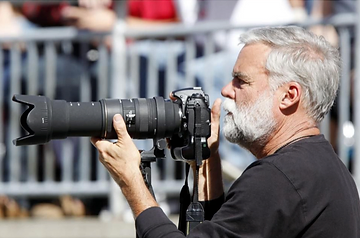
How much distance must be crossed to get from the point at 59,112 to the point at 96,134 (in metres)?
0.15

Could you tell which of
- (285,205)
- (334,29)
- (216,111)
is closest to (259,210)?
(285,205)

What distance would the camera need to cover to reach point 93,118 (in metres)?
2.81

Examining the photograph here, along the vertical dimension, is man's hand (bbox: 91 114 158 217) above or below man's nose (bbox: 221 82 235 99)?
below

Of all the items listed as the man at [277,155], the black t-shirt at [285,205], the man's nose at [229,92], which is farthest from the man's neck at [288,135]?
the man's nose at [229,92]

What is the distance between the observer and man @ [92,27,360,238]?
8.41ft

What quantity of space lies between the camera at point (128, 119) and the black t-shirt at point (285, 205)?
29 centimetres

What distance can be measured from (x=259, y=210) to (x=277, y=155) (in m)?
0.22

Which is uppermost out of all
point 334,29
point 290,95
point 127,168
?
point 334,29

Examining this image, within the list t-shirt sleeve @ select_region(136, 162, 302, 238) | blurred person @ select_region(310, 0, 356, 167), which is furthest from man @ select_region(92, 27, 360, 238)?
blurred person @ select_region(310, 0, 356, 167)

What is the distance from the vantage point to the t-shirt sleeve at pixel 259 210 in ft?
8.34

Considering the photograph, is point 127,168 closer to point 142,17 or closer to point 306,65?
point 306,65

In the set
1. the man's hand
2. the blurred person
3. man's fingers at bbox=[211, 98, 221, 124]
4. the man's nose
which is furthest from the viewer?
the blurred person

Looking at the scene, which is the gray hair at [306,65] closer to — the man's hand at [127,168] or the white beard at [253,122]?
the white beard at [253,122]

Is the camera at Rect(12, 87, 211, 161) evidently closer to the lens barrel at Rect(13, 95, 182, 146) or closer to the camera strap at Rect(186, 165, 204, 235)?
the lens barrel at Rect(13, 95, 182, 146)
